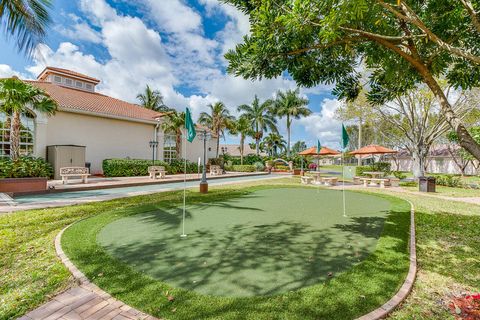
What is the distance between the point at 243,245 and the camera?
4.93 metres

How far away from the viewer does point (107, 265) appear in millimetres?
3947

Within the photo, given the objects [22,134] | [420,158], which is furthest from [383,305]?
[420,158]

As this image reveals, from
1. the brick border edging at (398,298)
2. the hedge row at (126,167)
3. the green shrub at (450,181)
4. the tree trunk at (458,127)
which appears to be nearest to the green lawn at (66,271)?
the brick border edging at (398,298)

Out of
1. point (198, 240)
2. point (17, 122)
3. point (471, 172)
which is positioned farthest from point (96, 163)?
point (471, 172)

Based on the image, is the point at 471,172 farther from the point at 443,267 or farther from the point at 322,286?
the point at 322,286

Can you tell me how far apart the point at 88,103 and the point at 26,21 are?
504 inches

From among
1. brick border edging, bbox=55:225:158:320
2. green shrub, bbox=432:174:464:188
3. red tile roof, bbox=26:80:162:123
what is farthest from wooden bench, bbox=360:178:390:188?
red tile roof, bbox=26:80:162:123

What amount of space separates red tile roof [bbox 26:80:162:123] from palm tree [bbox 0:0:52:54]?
9.87m

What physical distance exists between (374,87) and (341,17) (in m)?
3.27

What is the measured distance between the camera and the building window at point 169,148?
25875 millimetres

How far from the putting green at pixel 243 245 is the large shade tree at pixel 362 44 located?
295 centimetres

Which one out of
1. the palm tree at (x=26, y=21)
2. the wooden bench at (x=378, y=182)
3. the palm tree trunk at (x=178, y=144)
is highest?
the palm tree at (x=26, y=21)

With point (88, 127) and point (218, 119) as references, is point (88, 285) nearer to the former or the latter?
point (88, 127)

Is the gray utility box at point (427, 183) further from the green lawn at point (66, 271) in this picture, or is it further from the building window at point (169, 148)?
the building window at point (169, 148)
